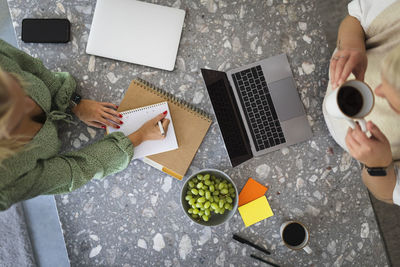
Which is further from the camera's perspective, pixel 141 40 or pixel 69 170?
pixel 141 40

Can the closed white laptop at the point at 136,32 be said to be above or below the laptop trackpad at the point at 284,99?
above

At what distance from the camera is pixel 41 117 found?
0.95 m

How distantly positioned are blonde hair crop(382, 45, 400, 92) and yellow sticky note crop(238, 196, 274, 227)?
1.87 ft

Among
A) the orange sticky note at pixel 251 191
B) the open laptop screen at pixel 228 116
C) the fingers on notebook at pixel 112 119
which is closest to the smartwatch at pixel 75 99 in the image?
the fingers on notebook at pixel 112 119

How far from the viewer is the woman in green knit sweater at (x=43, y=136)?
71 cm

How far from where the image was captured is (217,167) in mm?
1084

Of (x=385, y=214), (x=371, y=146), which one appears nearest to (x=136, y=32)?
(x=371, y=146)

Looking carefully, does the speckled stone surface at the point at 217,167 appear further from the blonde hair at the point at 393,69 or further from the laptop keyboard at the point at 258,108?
the blonde hair at the point at 393,69

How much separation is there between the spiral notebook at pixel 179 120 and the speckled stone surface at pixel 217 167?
3 centimetres

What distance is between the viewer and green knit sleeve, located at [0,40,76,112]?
84 centimetres

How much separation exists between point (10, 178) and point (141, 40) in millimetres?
612

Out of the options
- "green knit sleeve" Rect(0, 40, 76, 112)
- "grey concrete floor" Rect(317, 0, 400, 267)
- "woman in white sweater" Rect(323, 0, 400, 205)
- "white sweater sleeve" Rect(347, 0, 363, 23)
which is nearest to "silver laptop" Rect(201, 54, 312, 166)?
"woman in white sweater" Rect(323, 0, 400, 205)

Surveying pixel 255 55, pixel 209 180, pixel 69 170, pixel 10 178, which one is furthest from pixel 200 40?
pixel 10 178

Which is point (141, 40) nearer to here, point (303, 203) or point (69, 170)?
point (69, 170)
